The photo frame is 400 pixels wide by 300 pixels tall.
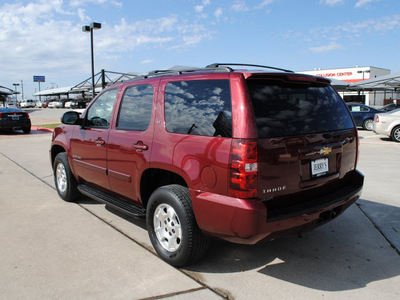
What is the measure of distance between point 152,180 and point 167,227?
1.87 feet

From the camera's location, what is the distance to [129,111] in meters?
3.87

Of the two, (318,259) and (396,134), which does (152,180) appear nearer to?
(318,259)

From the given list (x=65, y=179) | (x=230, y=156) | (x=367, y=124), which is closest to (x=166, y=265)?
(x=230, y=156)

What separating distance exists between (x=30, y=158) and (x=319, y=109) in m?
8.59

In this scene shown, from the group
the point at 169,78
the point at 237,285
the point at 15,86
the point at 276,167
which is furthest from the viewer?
A: the point at 15,86

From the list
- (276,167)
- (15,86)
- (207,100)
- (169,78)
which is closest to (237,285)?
(276,167)

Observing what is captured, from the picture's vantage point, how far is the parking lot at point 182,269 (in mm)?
2830

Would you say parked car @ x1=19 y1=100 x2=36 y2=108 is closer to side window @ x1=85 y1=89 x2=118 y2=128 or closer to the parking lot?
the parking lot

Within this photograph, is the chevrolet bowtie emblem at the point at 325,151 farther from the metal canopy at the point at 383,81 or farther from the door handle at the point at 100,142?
the metal canopy at the point at 383,81

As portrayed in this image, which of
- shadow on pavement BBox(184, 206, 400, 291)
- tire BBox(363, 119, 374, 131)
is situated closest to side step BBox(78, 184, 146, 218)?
shadow on pavement BBox(184, 206, 400, 291)

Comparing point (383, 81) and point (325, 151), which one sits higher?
point (383, 81)

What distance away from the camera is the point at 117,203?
394 cm

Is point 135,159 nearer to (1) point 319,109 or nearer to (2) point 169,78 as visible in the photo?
(2) point 169,78

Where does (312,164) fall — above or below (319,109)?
below
